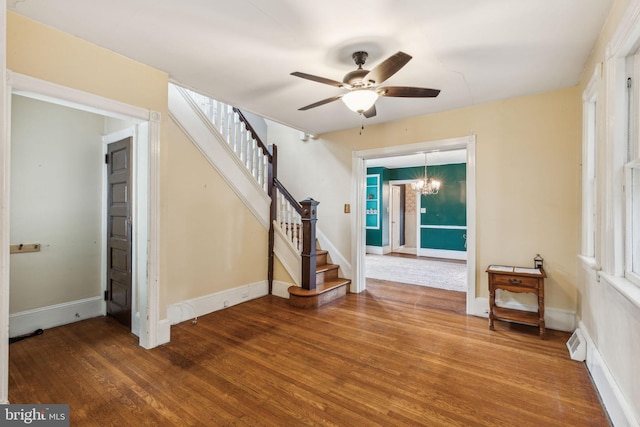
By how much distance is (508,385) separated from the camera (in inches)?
80.7

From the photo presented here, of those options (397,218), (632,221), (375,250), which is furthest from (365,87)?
(397,218)

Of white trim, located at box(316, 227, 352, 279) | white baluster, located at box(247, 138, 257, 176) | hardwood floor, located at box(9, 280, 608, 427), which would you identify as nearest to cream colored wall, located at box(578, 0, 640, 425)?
hardwood floor, located at box(9, 280, 608, 427)

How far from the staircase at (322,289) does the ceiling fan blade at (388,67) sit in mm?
2632

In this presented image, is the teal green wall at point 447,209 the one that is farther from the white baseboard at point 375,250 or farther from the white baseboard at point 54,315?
the white baseboard at point 54,315

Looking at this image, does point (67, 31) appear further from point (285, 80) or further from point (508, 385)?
point (508, 385)

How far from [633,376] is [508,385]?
75 centimetres

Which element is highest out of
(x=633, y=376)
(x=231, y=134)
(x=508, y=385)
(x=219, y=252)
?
(x=231, y=134)

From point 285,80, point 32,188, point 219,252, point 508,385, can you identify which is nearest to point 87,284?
point 32,188

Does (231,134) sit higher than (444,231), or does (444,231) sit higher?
(231,134)

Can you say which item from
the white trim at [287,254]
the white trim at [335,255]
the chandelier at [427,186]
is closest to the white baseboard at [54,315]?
the white trim at [287,254]

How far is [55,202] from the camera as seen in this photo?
3.10 metres
